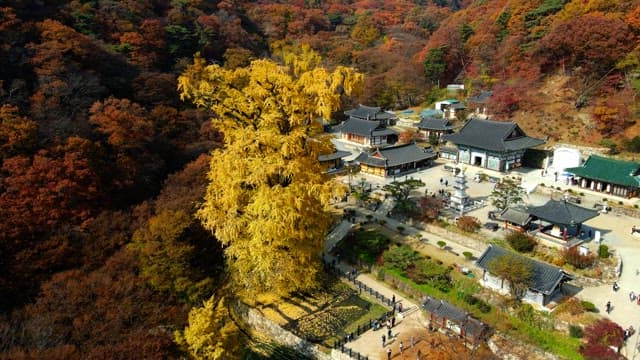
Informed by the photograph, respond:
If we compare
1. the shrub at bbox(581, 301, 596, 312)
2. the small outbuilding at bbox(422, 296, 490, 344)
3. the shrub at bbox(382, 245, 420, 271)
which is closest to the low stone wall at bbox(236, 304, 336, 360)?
the small outbuilding at bbox(422, 296, 490, 344)

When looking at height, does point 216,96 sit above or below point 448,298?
above

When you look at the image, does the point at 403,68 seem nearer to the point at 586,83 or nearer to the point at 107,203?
the point at 586,83

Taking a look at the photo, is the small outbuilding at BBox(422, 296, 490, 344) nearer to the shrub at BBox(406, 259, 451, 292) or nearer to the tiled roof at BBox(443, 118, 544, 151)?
the shrub at BBox(406, 259, 451, 292)

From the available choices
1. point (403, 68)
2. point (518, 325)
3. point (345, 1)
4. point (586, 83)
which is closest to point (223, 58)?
point (403, 68)

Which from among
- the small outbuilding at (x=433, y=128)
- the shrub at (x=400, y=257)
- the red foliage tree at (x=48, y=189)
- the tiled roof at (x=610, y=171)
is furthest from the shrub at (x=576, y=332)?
the small outbuilding at (x=433, y=128)

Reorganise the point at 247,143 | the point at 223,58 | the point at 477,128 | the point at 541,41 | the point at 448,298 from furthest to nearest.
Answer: the point at 223,58, the point at 541,41, the point at 477,128, the point at 448,298, the point at 247,143

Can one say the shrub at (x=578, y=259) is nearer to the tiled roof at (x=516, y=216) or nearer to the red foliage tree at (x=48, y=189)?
the tiled roof at (x=516, y=216)

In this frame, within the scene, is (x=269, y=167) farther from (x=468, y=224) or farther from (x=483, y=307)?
(x=468, y=224)
